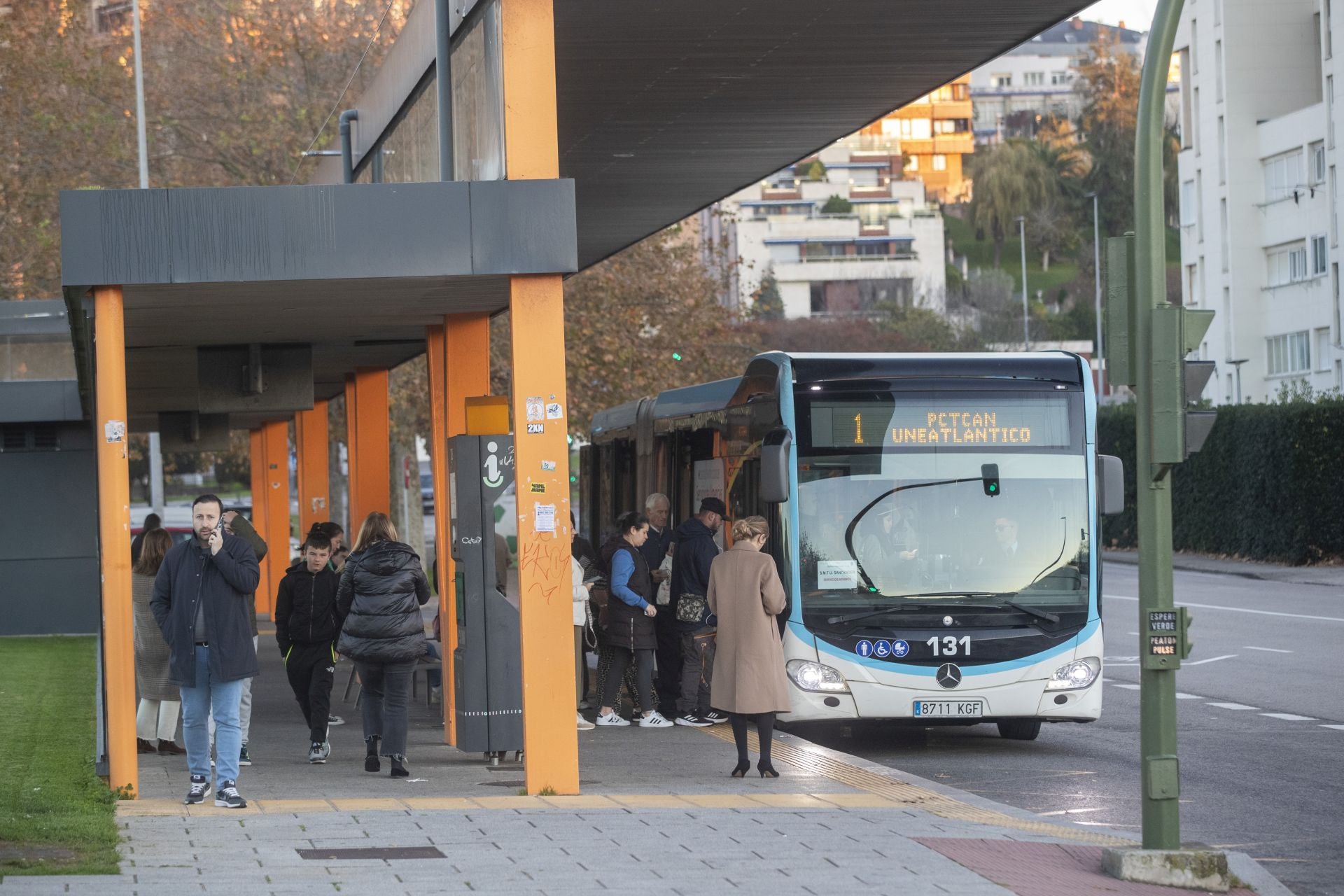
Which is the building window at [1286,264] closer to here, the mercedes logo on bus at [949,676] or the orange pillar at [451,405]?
the mercedes logo on bus at [949,676]

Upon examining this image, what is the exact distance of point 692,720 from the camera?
15.4m

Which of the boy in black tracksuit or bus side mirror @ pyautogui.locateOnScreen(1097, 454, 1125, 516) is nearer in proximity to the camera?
the boy in black tracksuit

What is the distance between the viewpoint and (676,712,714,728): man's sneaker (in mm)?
15297

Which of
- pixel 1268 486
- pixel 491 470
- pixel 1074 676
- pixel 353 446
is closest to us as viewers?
pixel 491 470

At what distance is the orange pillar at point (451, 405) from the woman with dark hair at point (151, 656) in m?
1.98

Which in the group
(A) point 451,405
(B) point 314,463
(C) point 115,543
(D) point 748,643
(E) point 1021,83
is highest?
(E) point 1021,83

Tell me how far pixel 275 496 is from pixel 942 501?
19.8 m

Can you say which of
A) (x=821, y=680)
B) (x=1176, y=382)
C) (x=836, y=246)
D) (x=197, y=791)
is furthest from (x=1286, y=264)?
(x=836, y=246)

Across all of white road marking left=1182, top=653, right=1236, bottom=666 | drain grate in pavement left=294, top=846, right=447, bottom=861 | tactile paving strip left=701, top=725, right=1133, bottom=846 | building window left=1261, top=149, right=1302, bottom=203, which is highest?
building window left=1261, top=149, right=1302, bottom=203

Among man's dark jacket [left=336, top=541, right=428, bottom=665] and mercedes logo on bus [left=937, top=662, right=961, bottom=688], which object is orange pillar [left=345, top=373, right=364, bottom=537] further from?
mercedes logo on bus [left=937, top=662, right=961, bottom=688]

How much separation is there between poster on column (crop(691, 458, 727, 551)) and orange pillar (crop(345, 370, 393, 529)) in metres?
3.36

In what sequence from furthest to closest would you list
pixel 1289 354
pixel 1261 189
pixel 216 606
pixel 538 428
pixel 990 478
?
1. pixel 1261 189
2. pixel 1289 354
3. pixel 990 478
4. pixel 538 428
5. pixel 216 606

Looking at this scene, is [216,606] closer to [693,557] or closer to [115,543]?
[115,543]

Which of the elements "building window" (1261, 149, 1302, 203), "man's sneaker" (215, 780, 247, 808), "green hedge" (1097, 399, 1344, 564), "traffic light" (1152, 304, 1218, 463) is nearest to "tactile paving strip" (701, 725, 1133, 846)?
"traffic light" (1152, 304, 1218, 463)
